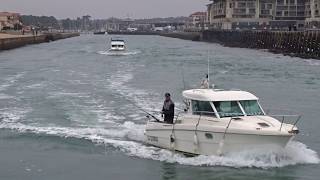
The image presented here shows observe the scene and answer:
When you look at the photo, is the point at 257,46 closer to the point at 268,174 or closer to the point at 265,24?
the point at 265,24

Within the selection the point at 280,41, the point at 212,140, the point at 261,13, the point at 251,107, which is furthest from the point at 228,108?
the point at 261,13

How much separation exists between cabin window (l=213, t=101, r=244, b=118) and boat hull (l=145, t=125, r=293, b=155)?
824mm

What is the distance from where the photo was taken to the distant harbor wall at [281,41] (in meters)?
73.1

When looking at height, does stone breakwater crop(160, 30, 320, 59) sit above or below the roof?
below

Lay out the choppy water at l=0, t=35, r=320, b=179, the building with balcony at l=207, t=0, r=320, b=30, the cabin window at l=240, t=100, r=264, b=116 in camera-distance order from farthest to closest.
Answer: the building with balcony at l=207, t=0, r=320, b=30 < the cabin window at l=240, t=100, r=264, b=116 < the choppy water at l=0, t=35, r=320, b=179

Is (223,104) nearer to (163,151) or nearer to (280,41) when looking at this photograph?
(163,151)

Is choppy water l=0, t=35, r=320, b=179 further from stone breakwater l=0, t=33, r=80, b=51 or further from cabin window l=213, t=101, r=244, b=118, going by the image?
stone breakwater l=0, t=33, r=80, b=51

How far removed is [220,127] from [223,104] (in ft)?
3.25

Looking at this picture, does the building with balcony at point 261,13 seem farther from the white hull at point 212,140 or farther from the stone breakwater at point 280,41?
the white hull at point 212,140

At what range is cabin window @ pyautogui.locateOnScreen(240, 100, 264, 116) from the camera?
18094mm

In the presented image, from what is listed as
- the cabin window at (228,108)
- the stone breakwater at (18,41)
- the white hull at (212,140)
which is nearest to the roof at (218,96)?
the cabin window at (228,108)

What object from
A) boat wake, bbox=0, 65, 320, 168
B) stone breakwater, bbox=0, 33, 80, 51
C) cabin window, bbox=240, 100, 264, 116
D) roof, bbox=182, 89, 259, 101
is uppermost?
roof, bbox=182, 89, 259, 101

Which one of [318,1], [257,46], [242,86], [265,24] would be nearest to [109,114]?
[242,86]

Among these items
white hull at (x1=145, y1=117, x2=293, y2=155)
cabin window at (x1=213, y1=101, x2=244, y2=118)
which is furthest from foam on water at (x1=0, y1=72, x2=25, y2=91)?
cabin window at (x1=213, y1=101, x2=244, y2=118)
